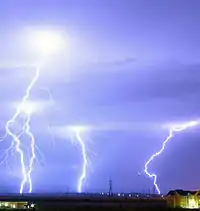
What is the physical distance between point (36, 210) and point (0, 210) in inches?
267

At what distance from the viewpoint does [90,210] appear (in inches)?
3024

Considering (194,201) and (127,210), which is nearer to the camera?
(127,210)

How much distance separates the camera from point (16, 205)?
89.4 metres

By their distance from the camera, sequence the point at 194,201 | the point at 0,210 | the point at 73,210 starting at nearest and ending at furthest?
1. the point at 0,210
2. the point at 73,210
3. the point at 194,201

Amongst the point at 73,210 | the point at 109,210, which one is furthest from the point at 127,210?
the point at 73,210

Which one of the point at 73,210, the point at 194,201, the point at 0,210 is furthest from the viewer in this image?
the point at 194,201

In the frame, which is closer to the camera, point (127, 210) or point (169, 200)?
point (127, 210)

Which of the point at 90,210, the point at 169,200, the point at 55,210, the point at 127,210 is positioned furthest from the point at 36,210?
the point at 169,200

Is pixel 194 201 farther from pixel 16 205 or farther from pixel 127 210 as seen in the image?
pixel 16 205

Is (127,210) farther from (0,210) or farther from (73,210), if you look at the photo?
(0,210)

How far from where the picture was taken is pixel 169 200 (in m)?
91.0

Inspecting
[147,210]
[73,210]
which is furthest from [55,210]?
[147,210]

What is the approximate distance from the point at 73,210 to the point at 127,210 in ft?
26.4

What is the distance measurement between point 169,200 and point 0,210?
32.2 metres
